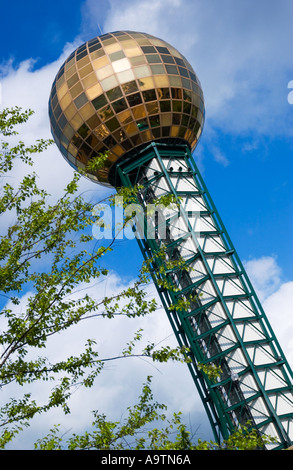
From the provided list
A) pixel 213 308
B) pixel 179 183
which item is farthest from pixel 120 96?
pixel 213 308

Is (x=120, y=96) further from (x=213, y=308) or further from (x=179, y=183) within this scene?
(x=213, y=308)

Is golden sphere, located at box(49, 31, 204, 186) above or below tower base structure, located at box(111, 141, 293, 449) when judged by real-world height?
above

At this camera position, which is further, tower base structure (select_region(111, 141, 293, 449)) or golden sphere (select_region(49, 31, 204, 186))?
golden sphere (select_region(49, 31, 204, 186))

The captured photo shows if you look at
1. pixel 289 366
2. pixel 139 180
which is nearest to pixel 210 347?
pixel 289 366

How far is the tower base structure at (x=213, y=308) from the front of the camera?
69.9 ft

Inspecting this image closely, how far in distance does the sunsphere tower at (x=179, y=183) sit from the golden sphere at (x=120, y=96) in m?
0.06

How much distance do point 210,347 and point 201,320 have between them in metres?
1.41

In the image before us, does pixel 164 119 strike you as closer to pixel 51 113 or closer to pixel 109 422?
pixel 51 113

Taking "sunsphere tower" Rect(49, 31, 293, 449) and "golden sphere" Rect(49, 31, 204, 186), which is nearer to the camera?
"sunsphere tower" Rect(49, 31, 293, 449)

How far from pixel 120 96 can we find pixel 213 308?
501 inches

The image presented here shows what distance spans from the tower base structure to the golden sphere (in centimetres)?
128

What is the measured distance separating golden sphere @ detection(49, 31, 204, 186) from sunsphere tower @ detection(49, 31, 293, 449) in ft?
0.19

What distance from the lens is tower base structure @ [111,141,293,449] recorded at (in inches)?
838

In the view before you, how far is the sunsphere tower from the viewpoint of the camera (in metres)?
21.8
